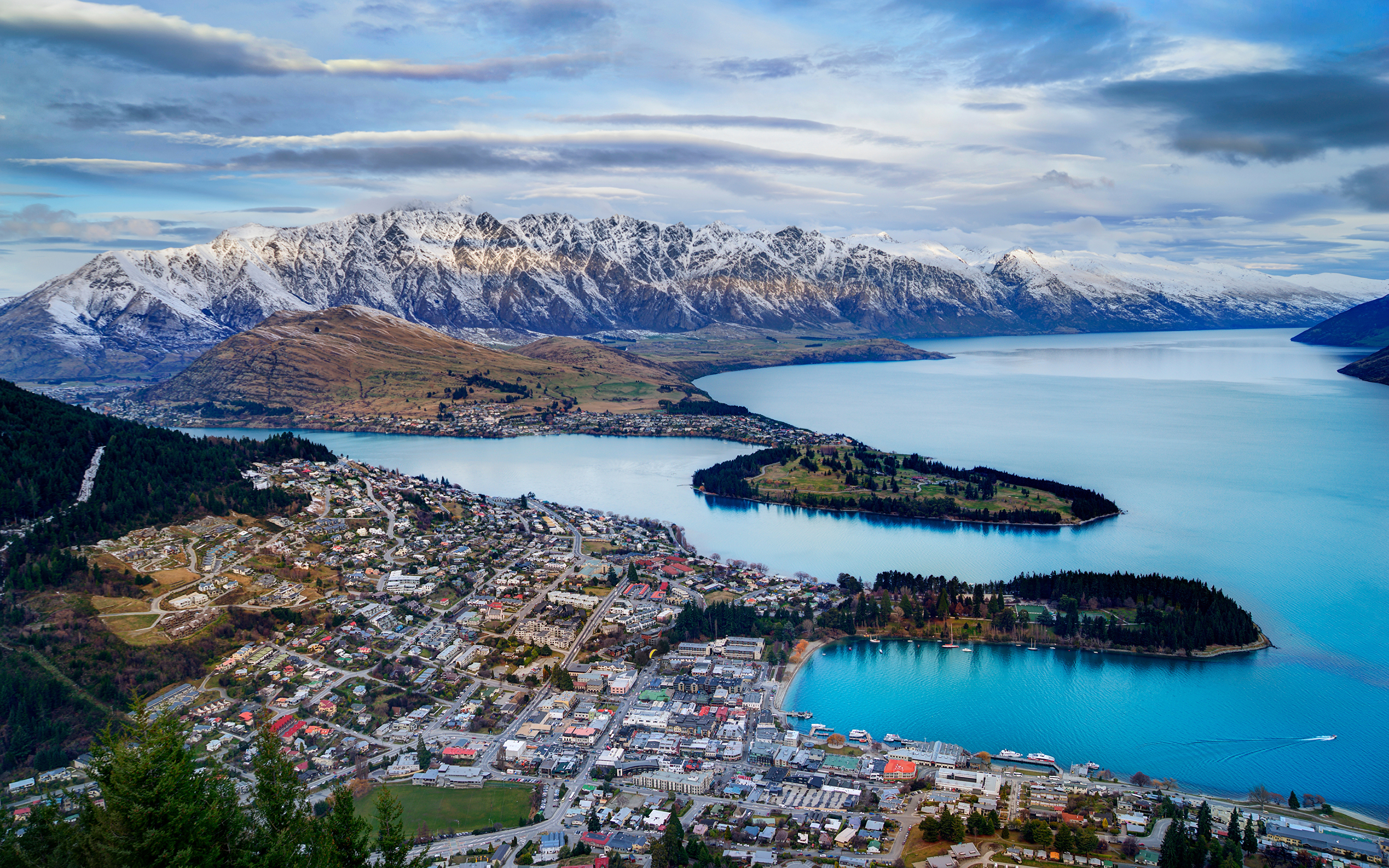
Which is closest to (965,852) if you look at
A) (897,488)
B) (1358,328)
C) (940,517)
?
(940,517)

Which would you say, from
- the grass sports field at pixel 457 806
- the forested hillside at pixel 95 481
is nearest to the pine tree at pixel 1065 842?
the grass sports field at pixel 457 806

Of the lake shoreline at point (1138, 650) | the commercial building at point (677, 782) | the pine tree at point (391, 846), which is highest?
the pine tree at point (391, 846)

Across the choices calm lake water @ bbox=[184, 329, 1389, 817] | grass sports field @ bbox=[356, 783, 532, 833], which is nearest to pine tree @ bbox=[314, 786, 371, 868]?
grass sports field @ bbox=[356, 783, 532, 833]

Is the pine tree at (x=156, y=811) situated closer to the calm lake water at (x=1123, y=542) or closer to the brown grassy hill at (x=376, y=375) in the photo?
the calm lake water at (x=1123, y=542)

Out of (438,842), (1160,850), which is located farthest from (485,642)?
(1160,850)

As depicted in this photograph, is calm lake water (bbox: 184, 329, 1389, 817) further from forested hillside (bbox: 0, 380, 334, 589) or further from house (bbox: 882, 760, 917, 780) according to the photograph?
forested hillside (bbox: 0, 380, 334, 589)

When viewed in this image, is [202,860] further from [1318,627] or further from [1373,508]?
[1373,508]
